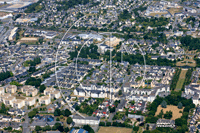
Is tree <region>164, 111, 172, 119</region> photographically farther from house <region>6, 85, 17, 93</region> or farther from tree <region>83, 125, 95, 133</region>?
house <region>6, 85, 17, 93</region>

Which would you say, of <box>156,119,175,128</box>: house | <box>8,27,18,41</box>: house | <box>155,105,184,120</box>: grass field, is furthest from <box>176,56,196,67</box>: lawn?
<box>8,27,18,41</box>: house

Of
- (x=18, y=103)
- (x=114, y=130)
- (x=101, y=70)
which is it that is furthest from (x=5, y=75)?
(x=114, y=130)

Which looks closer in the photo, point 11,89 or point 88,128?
point 88,128

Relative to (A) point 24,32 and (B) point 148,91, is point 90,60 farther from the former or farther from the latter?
(A) point 24,32

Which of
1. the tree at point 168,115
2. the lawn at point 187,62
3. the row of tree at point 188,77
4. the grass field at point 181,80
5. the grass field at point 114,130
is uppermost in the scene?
the tree at point 168,115

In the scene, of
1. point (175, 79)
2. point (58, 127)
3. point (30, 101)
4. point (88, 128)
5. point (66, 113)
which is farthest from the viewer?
point (175, 79)

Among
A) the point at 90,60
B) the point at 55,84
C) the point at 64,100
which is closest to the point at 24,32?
the point at 90,60

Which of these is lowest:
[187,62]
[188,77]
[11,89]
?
[187,62]

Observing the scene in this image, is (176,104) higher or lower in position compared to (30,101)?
lower

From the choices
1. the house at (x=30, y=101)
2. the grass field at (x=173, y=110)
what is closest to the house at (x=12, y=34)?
the house at (x=30, y=101)

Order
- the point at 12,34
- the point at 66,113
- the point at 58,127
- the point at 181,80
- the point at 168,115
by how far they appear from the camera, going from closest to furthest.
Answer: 1. the point at 58,127
2. the point at 168,115
3. the point at 66,113
4. the point at 181,80
5. the point at 12,34

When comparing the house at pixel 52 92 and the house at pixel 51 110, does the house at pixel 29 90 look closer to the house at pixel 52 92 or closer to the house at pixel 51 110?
the house at pixel 52 92

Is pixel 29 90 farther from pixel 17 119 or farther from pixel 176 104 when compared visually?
pixel 176 104
